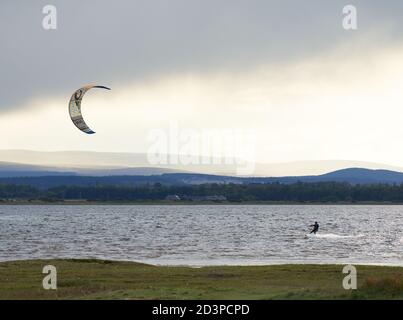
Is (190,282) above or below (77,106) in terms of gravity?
below

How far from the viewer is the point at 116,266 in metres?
44.4

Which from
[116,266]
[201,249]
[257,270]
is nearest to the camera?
[257,270]

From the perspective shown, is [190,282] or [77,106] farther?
[77,106]

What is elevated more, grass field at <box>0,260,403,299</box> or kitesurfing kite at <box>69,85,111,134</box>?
kitesurfing kite at <box>69,85,111,134</box>

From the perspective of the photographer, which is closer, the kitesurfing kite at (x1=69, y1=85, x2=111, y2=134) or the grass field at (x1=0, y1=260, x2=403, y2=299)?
the grass field at (x1=0, y1=260, x2=403, y2=299)

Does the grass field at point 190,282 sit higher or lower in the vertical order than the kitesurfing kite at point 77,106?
lower

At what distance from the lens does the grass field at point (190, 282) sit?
85.9ft

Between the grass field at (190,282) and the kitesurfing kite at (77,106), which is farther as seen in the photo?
the kitesurfing kite at (77,106)

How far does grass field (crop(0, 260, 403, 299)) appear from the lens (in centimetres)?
2617

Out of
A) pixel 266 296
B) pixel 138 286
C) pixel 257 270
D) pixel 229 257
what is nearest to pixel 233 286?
pixel 138 286

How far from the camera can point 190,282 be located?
34281 millimetres
